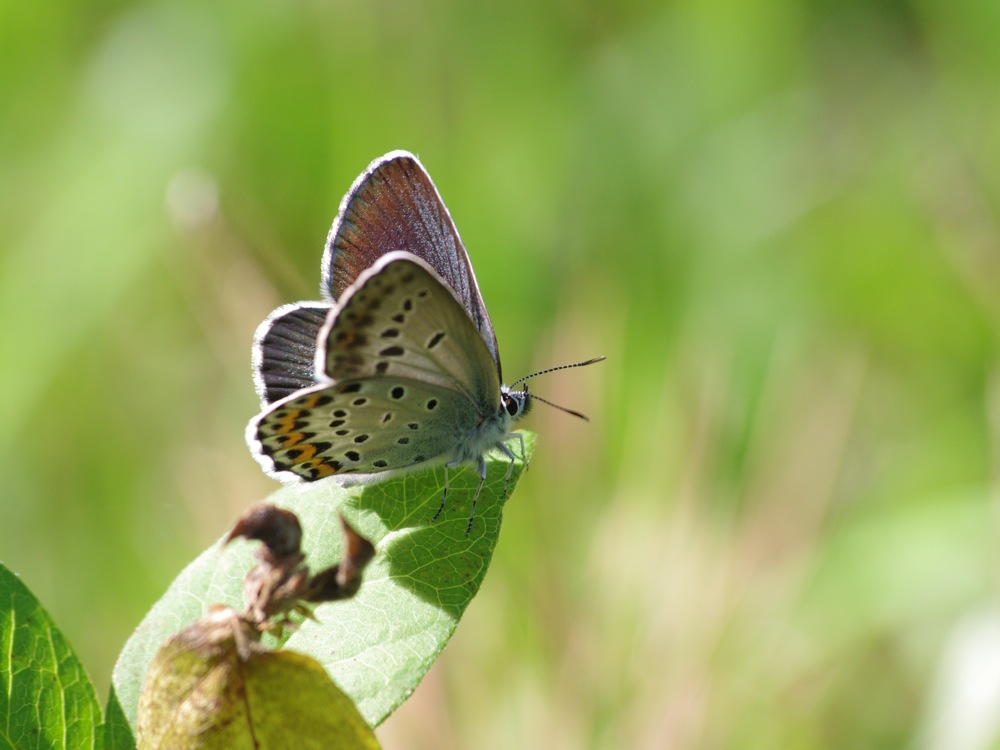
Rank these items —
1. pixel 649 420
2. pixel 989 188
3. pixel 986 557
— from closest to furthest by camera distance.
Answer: pixel 986 557 < pixel 649 420 < pixel 989 188

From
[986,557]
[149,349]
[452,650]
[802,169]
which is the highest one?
[149,349]

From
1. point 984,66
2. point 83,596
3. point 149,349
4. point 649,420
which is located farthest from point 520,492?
point 984,66

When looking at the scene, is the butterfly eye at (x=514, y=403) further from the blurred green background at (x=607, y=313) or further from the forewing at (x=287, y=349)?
the blurred green background at (x=607, y=313)

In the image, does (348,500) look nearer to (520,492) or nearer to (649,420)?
(520,492)

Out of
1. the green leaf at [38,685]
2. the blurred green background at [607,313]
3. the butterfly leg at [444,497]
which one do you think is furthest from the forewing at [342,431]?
the blurred green background at [607,313]

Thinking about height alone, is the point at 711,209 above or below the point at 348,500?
below

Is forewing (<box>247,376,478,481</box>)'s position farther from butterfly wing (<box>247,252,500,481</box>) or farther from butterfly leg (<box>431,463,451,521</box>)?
butterfly leg (<box>431,463,451,521</box>)

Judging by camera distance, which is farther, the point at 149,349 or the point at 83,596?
the point at 149,349
